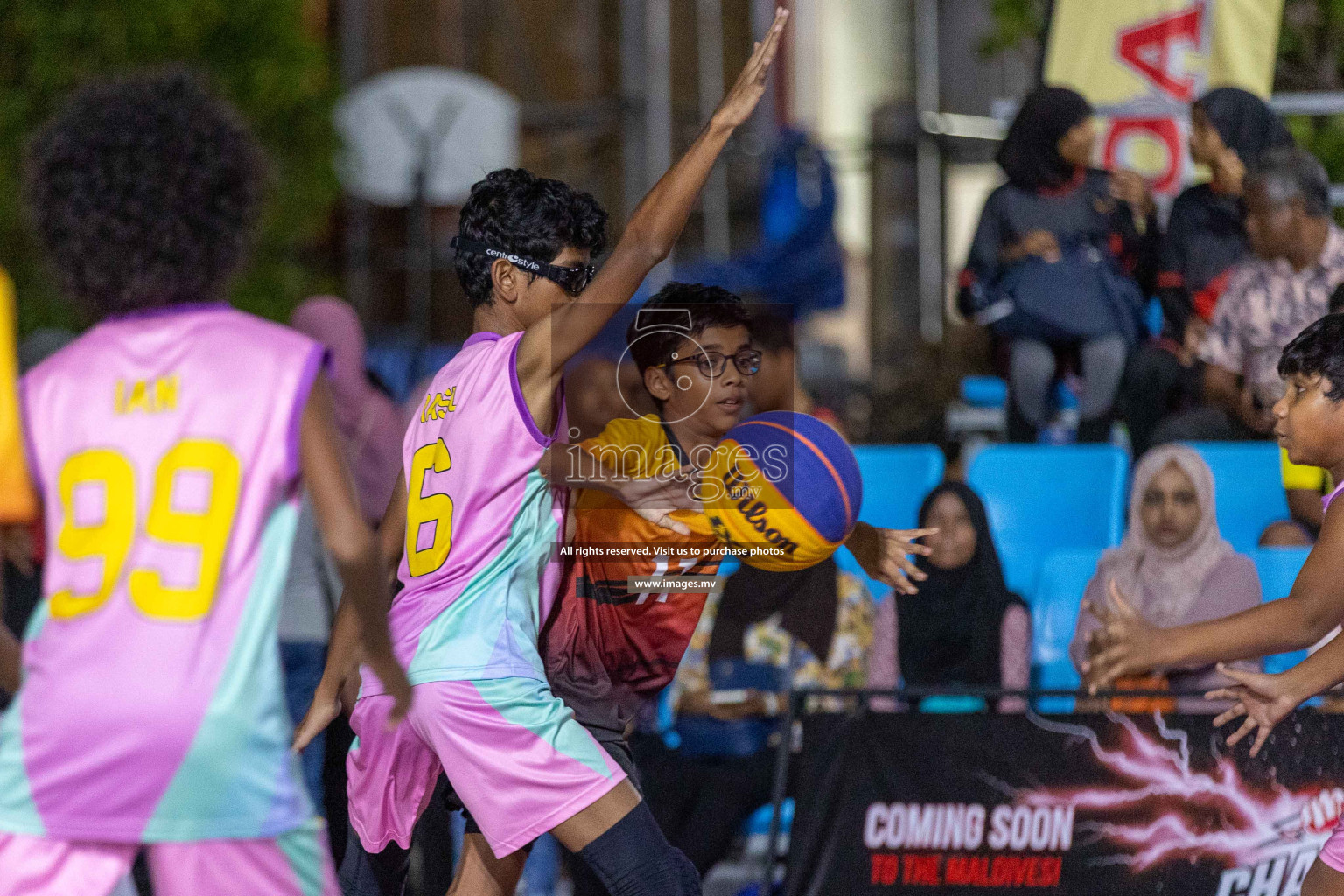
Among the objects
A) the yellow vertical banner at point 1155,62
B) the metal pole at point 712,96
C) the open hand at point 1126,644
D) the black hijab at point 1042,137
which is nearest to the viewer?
the open hand at point 1126,644

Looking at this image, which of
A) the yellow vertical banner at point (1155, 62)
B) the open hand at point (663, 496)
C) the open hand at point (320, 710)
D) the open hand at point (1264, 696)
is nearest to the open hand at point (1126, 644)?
the open hand at point (1264, 696)

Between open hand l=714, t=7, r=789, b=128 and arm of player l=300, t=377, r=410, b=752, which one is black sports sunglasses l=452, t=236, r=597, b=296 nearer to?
open hand l=714, t=7, r=789, b=128

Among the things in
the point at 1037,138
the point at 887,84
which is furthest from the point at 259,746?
the point at 887,84

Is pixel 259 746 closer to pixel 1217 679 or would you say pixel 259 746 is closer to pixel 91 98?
pixel 91 98

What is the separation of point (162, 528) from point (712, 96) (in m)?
14.0

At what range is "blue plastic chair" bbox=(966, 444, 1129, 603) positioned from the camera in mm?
6148

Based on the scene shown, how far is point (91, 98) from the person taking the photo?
7.98 feet

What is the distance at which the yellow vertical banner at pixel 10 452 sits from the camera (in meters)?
2.37

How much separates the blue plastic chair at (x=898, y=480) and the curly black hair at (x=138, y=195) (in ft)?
13.9

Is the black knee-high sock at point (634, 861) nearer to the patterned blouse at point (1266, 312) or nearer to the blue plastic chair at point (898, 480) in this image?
the blue plastic chair at point (898, 480)

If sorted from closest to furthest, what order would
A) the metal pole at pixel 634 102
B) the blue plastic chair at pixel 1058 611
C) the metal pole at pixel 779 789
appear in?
1. the metal pole at pixel 779 789
2. the blue plastic chair at pixel 1058 611
3. the metal pole at pixel 634 102

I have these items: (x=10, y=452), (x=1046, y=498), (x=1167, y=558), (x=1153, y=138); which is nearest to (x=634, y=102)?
(x=1153, y=138)

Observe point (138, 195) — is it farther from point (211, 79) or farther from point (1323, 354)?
point (211, 79)

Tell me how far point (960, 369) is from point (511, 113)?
5888 millimetres
